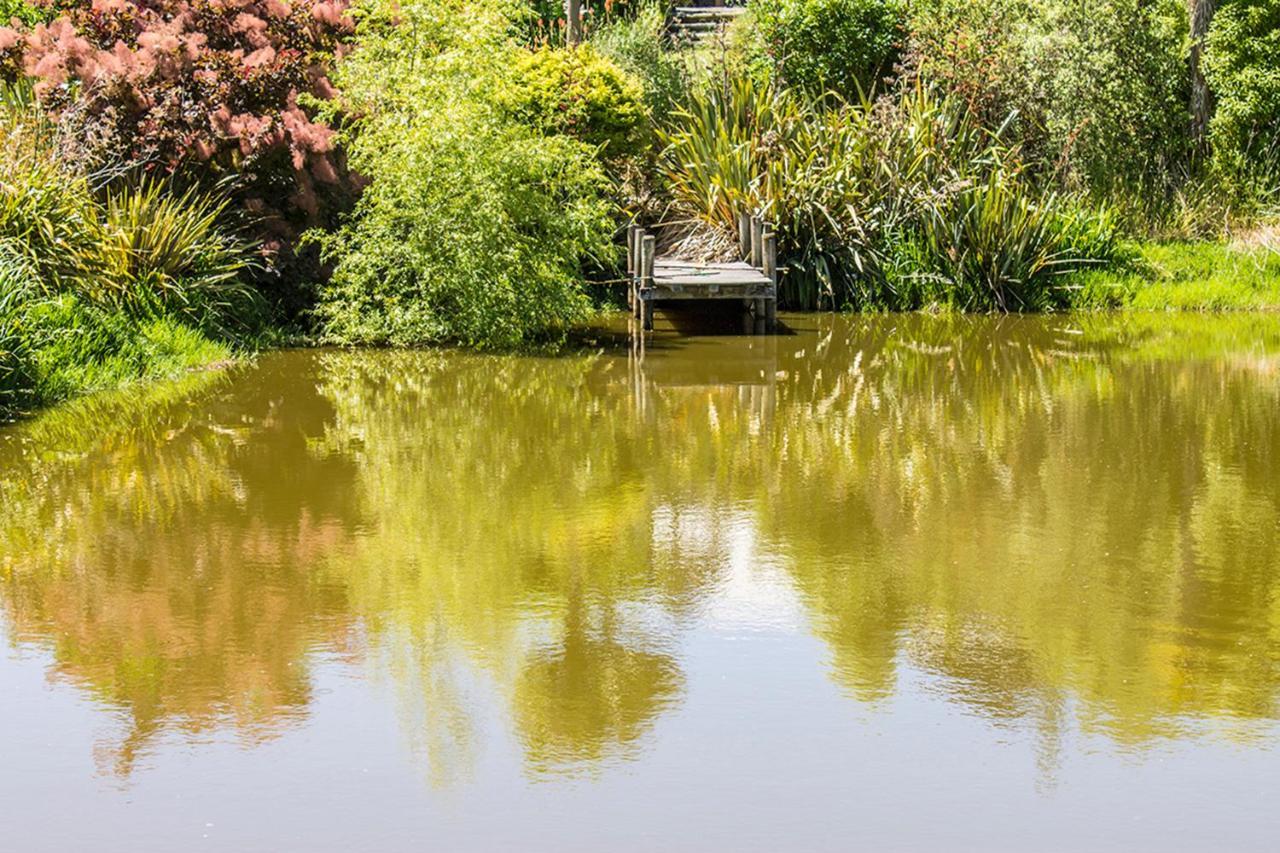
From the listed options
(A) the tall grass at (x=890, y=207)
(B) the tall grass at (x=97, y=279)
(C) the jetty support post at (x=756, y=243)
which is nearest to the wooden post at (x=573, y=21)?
(A) the tall grass at (x=890, y=207)

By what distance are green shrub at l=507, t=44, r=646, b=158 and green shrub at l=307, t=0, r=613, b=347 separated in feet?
7.34

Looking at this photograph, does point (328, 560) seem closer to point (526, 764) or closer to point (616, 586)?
point (616, 586)

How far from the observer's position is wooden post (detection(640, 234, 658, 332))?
674 inches

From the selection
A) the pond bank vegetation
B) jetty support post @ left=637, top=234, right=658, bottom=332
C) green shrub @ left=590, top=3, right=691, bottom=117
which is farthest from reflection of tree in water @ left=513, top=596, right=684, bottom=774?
green shrub @ left=590, top=3, right=691, bottom=117

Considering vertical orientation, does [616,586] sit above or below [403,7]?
below

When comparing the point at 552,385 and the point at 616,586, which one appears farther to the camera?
the point at 552,385

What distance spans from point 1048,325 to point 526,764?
13566 mm

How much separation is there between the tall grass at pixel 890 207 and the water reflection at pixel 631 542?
462cm

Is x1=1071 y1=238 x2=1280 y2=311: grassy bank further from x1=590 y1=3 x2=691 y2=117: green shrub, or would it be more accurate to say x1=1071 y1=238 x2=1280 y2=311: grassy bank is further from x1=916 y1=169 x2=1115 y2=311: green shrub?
x1=590 y1=3 x2=691 y2=117: green shrub

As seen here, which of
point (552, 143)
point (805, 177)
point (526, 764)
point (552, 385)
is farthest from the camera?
point (805, 177)

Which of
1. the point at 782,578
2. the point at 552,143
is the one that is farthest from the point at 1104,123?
the point at 782,578

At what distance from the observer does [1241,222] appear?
2173cm

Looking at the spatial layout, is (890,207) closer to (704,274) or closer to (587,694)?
(704,274)

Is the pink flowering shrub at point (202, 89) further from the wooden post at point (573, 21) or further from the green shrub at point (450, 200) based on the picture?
the wooden post at point (573, 21)
